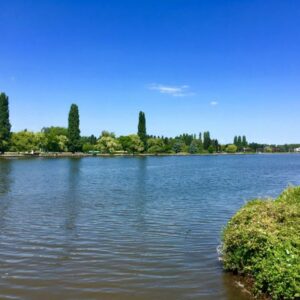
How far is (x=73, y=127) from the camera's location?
470 ft

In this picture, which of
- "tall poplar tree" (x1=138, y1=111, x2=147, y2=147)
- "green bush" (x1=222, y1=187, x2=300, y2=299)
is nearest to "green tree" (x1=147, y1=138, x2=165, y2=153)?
"tall poplar tree" (x1=138, y1=111, x2=147, y2=147)

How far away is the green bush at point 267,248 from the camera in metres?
8.63

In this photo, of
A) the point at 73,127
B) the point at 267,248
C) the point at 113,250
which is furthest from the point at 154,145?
the point at 267,248

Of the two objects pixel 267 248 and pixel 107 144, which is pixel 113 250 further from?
pixel 107 144

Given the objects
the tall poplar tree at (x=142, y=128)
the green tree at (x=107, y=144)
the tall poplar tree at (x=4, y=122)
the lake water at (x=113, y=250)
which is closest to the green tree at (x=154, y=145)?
the tall poplar tree at (x=142, y=128)

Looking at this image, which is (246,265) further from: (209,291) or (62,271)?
(62,271)

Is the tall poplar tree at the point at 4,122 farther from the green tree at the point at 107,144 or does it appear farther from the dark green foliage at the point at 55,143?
the green tree at the point at 107,144

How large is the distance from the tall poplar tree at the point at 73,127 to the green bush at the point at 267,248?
434 ft

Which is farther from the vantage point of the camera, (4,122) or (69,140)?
(69,140)

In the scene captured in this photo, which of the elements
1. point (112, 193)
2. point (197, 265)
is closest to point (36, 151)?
point (112, 193)

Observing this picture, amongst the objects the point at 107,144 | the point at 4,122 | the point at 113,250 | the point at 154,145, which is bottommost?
the point at 113,250

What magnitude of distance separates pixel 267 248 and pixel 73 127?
137 m

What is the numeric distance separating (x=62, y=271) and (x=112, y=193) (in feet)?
73.1

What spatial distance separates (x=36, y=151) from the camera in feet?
517
